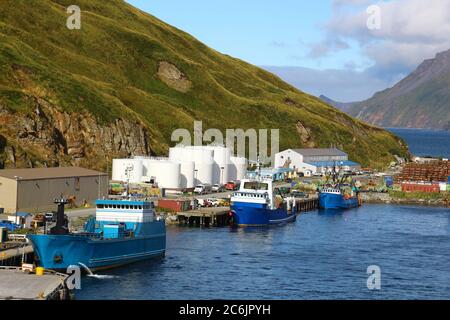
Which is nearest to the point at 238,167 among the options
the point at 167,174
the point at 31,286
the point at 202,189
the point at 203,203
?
the point at 202,189

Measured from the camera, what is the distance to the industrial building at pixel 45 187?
330ft

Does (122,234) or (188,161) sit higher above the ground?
(188,161)

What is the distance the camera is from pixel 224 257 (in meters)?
88.6

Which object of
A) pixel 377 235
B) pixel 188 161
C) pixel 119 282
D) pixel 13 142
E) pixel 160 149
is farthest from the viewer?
pixel 160 149

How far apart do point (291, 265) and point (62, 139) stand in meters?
80.4

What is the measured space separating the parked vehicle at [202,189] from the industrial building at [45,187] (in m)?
30.3

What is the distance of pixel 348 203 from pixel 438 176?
4506 centimetres

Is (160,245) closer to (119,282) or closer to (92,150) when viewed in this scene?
(119,282)

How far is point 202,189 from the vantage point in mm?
150125

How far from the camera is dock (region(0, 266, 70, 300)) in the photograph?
181 feet

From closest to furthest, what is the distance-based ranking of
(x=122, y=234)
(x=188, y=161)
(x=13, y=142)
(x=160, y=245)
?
(x=122, y=234)
(x=160, y=245)
(x=13, y=142)
(x=188, y=161)

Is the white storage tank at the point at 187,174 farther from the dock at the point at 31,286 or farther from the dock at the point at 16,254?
the dock at the point at 31,286

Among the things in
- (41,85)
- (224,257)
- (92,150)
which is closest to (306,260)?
(224,257)

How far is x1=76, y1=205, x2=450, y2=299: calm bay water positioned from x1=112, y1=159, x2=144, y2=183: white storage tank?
3329 centimetres
